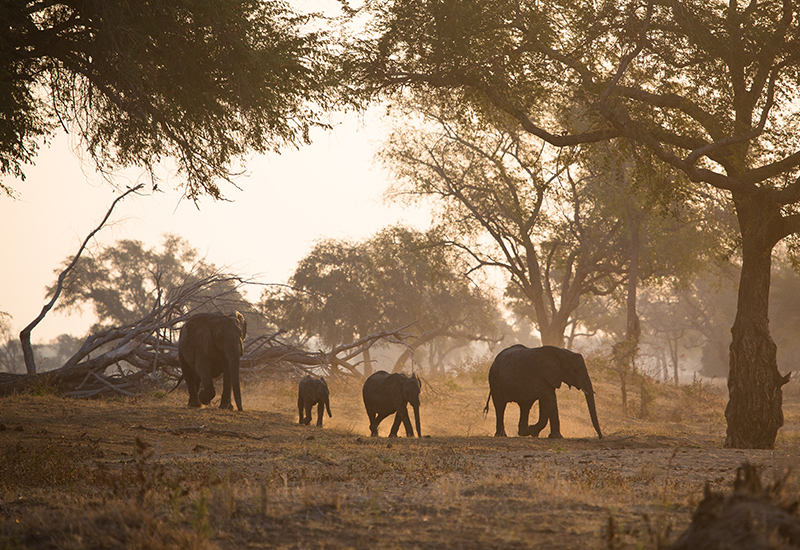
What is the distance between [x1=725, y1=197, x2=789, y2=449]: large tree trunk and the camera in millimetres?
12398

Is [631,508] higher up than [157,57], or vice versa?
[157,57]

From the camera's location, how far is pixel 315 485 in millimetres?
6320

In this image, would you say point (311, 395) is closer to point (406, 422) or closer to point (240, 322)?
point (406, 422)

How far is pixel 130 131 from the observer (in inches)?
446

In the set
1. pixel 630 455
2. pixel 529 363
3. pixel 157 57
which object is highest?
pixel 157 57

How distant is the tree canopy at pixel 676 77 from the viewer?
1221 centimetres

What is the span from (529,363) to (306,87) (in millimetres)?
7705

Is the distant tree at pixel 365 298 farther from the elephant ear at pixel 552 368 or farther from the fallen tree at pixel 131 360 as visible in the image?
the elephant ear at pixel 552 368

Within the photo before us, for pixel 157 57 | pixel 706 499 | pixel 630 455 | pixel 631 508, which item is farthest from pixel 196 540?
pixel 157 57

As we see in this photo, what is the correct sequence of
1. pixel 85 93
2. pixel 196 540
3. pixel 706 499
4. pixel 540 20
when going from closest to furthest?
1. pixel 706 499
2. pixel 196 540
3. pixel 85 93
4. pixel 540 20

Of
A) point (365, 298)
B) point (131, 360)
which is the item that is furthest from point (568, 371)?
point (365, 298)

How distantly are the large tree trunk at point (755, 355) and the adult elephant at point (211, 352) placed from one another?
10.7 metres

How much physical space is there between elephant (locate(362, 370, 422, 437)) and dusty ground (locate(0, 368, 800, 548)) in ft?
5.26

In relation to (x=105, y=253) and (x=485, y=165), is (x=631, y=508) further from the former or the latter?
(x=105, y=253)
